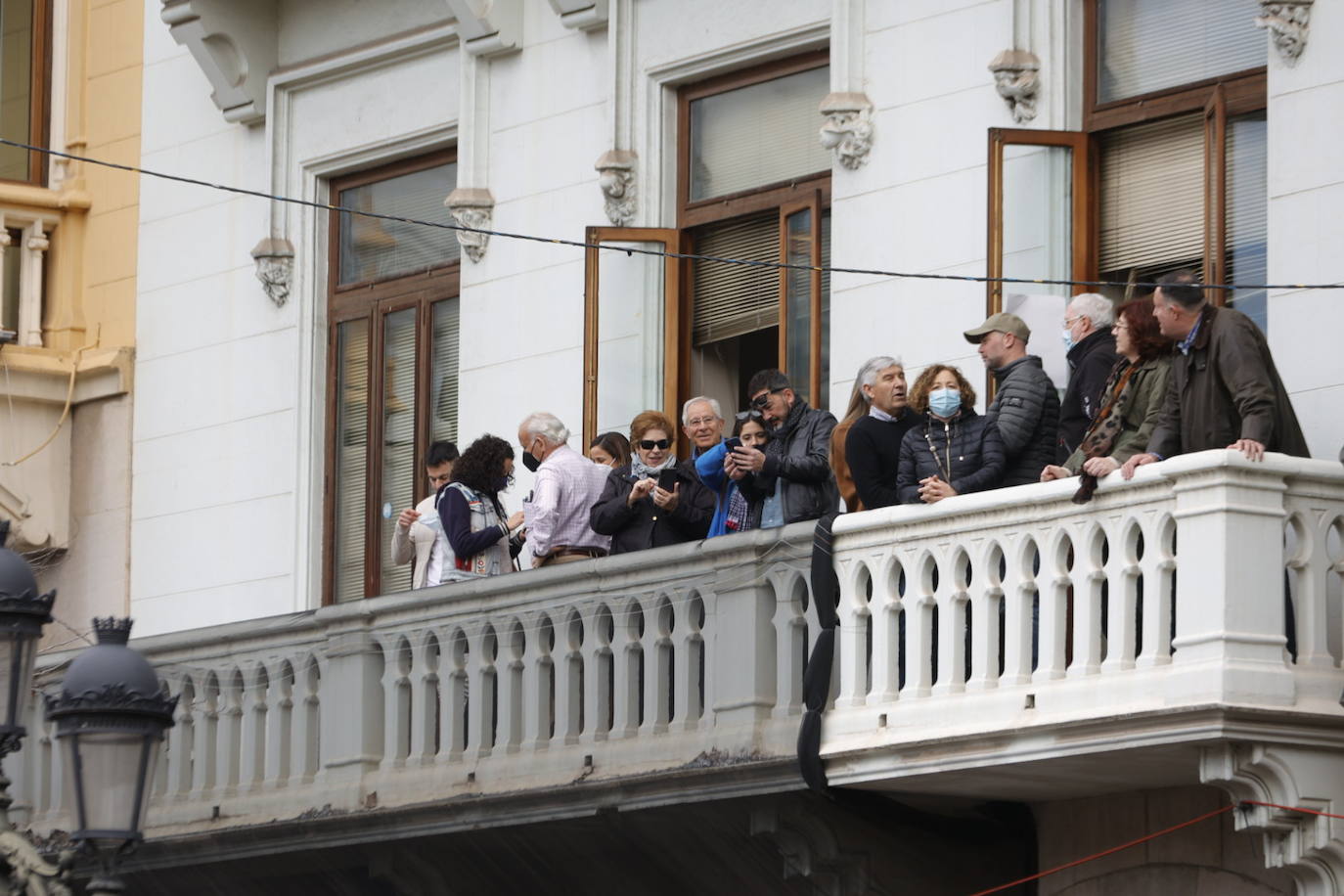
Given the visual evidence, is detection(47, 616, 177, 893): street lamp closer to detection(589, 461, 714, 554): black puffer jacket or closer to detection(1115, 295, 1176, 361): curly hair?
detection(1115, 295, 1176, 361): curly hair

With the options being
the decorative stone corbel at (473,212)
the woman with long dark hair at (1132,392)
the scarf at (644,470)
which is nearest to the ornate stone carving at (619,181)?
the decorative stone corbel at (473,212)

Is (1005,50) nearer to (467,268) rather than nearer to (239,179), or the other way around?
(467,268)

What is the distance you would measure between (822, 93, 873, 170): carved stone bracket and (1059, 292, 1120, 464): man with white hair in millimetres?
3347

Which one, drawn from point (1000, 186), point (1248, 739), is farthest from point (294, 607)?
point (1248, 739)

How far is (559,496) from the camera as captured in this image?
1562cm

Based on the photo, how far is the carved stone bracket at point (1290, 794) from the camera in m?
12.5

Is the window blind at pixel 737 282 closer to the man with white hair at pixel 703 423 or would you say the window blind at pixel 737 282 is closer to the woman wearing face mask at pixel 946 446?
the man with white hair at pixel 703 423

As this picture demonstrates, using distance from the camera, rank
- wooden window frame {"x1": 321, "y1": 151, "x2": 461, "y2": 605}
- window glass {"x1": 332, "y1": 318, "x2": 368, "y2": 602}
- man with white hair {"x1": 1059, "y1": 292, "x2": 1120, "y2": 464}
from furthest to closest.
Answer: window glass {"x1": 332, "y1": 318, "x2": 368, "y2": 602}
wooden window frame {"x1": 321, "y1": 151, "x2": 461, "y2": 605}
man with white hair {"x1": 1059, "y1": 292, "x2": 1120, "y2": 464}

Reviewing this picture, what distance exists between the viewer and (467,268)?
19.4 metres

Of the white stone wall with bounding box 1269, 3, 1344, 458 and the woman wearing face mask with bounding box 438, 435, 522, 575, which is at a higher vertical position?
the white stone wall with bounding box 1269, 3, 1344, 458

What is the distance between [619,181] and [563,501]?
330 centimetres

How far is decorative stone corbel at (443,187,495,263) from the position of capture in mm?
19281

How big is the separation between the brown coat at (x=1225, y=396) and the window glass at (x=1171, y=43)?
→ 9.22 ft

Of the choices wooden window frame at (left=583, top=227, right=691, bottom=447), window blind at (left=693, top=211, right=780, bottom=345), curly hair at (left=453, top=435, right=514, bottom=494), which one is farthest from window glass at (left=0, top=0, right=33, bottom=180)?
curly hair at (left=453, top=435, right=514, bottom=494)
